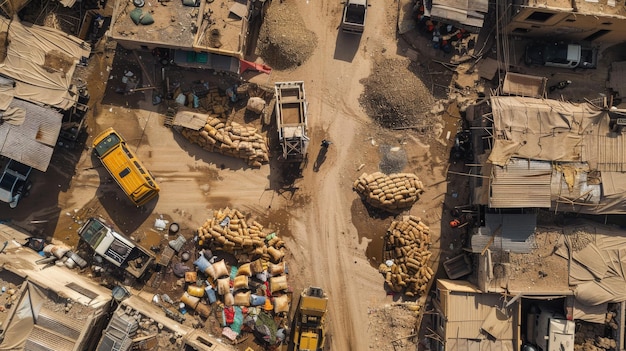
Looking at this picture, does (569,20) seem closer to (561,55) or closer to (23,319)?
(561,55)

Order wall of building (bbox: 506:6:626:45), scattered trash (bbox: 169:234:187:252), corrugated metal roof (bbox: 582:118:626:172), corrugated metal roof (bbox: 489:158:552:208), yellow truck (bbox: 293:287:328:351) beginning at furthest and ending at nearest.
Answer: scattered trash (bbox: 169:234:187:252)
yellow truck (bbox: 293:287:328:351)
wall of building (bbox: 506:6:626:45)
corrugated metal roof (bbox: 582:118:626:172)
corrugated metal roof (bbox: 489:158:552:208)

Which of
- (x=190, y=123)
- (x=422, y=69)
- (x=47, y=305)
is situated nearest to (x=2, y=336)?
(x=47, y=305)

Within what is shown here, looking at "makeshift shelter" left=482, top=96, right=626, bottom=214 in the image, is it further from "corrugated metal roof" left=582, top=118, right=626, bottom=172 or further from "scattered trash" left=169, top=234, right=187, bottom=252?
"scattered trash" left=169, top=234, right=187, bottom=252

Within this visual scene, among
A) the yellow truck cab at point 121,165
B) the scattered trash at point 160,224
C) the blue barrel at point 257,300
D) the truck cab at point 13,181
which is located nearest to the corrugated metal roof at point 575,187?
the blue barrel at point 257,300

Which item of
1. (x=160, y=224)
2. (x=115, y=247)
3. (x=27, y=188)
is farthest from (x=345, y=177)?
(x=27, y=188)

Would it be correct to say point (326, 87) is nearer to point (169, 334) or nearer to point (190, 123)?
point (190, 123)

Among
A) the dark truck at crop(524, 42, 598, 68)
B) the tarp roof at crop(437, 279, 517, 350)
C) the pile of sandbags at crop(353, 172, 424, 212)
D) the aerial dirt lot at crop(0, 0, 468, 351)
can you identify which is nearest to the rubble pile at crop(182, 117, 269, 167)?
the aerial dirt lot at crop(0, 0, 468, 351)
